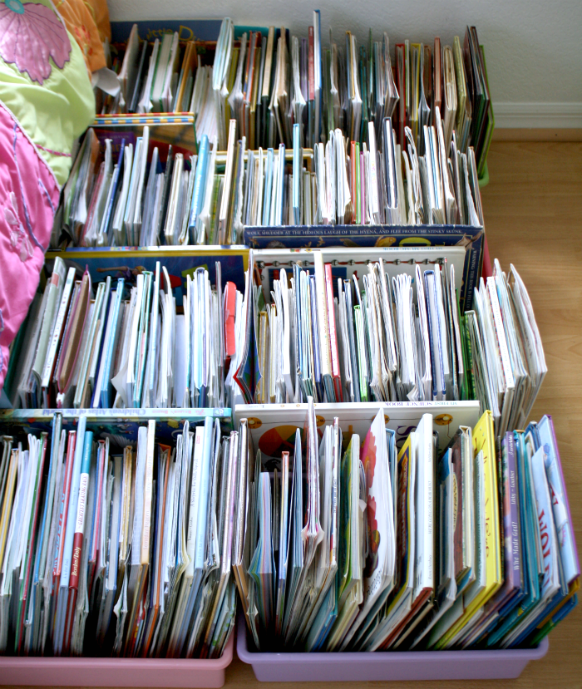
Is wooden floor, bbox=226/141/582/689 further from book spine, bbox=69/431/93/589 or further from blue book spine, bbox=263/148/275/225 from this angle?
blue book spine, bbox=263/148/275/225

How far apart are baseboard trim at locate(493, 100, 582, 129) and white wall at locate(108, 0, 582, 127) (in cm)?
9

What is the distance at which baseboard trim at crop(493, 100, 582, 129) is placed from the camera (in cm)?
199

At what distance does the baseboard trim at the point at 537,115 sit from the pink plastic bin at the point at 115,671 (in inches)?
72.9

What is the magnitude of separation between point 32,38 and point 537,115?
63.8 inches

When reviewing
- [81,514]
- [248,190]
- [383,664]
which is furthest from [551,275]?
[81,514]

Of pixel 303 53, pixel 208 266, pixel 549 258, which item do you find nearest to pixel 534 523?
pixel 208 266

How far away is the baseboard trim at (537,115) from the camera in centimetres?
199

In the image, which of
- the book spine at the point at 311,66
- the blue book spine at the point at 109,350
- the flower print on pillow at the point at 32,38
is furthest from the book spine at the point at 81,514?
the book spine at the point at 311,66

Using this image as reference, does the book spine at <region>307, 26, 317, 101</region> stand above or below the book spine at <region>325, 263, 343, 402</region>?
above

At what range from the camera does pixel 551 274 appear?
176cm

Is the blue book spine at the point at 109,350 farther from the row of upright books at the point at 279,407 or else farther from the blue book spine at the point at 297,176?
the blue book spine at the point at 297,176

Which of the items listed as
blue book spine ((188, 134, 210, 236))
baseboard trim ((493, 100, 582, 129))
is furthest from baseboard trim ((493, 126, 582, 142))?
blue book spine ((188, 134, 210, 236))

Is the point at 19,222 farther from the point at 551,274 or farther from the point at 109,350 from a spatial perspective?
the point at 551,274

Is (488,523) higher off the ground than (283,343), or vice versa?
(283,343)
